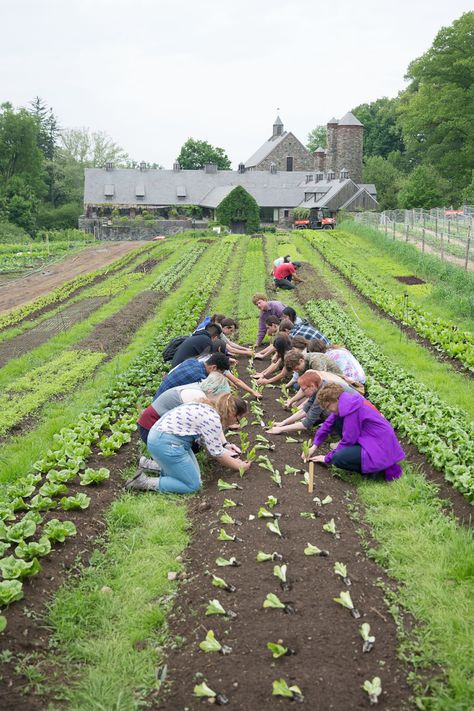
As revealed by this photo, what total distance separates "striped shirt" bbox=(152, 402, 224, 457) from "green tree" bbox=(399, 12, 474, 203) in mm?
54161

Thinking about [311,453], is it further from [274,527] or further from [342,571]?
[342,571]

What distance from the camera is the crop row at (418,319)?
13219 mm

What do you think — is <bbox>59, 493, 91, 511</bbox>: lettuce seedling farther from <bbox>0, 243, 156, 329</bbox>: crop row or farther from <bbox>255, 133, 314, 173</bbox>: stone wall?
<bbox>255, 133, 314, 173</bbox>: stone wall

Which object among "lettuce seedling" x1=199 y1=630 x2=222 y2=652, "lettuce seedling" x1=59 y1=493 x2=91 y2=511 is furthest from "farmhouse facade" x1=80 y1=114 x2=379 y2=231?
"lettuce seedling" x1=199 y1=630 x2=222 y2=652

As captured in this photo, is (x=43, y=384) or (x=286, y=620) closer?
(x=286, y=620)

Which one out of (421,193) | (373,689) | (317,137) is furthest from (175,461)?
(317,137)

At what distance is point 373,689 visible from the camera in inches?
173

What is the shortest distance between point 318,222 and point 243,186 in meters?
17.2

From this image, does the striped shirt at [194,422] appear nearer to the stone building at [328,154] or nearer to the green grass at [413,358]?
the green grass at [413,358]

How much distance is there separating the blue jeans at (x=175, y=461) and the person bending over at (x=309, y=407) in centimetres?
166

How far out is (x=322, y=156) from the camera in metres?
71.4

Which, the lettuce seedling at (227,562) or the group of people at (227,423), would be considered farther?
the group of people at (227,423)

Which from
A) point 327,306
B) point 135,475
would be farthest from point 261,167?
point 135,475

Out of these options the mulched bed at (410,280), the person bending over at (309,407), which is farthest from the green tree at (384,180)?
the person bending over at (309,407)
